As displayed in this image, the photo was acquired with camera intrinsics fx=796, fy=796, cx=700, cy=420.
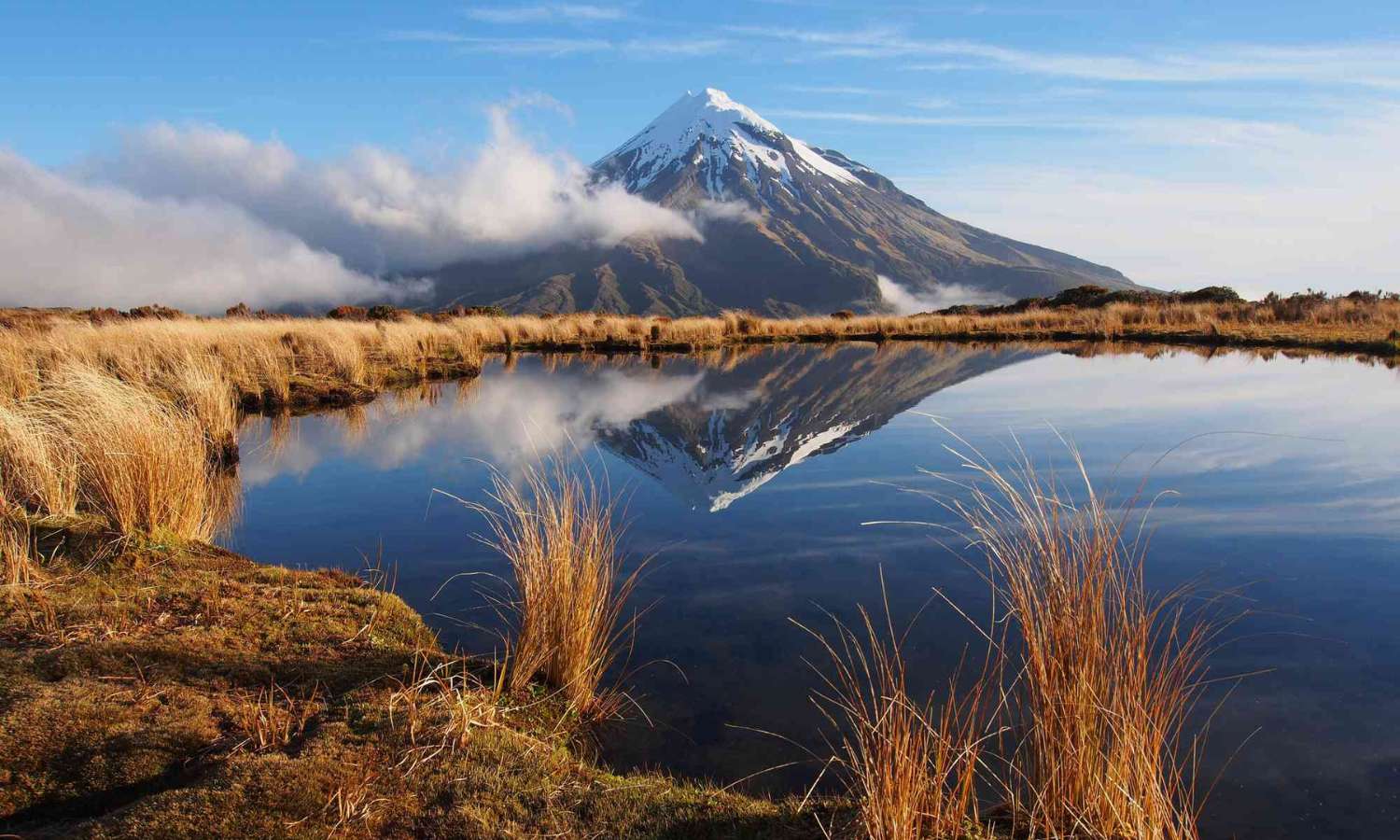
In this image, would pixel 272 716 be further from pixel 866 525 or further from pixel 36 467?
pixel 866 525

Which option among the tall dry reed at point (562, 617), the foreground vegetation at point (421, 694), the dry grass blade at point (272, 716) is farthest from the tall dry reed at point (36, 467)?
the tall dry reed at point (562, 617)

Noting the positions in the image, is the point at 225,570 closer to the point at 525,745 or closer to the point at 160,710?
the point at 160,710

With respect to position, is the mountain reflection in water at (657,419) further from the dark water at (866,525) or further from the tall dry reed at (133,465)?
the tall dry reed at (133,465)

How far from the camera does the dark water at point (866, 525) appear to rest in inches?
136

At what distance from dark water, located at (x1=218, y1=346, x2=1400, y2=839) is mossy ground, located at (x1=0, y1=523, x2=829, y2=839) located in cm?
54

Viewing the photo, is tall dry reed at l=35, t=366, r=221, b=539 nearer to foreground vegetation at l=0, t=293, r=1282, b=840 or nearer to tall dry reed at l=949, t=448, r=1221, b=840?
foreground vegetation at l=0, t=293, r=1282, b=840

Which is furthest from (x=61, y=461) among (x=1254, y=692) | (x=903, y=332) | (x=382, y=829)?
(x=903, y=332)

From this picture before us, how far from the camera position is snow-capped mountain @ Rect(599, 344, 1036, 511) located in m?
8.68

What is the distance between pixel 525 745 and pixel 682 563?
2.73 metres

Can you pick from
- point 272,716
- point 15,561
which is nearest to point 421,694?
point 272,716

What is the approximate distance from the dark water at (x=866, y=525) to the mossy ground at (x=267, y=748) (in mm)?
535

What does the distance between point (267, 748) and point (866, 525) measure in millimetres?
4641

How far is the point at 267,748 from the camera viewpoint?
2832 millimetres

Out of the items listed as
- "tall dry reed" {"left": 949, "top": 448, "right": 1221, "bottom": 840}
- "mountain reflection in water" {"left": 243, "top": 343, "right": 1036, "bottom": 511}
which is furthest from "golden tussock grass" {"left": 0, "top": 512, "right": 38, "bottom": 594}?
"tall dry reed" {"left": 949, "top": 448, "right": 1221, "bottom": 840}
